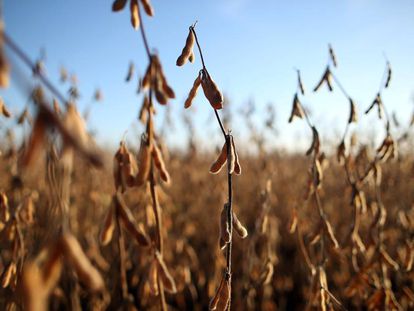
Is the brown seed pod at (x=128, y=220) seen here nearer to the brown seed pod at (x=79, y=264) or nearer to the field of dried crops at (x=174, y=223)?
the field of dried crops at (x=174, y=223)

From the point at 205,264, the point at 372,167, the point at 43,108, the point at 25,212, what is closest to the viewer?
the point at 43,108

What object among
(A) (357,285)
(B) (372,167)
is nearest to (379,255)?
(A) (357,285)

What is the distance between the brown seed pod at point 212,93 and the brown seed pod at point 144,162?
0.25 m

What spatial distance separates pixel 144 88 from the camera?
1085 mm

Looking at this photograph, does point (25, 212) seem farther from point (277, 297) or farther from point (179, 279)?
point (277, 297)

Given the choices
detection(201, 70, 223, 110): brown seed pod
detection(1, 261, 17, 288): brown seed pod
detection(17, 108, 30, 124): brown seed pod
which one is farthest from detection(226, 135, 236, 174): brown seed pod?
detection(17, 108, 30, 124): brown seed pod

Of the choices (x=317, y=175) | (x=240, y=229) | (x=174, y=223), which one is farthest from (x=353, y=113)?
(x=174, y=223)

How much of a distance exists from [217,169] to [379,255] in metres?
1.22

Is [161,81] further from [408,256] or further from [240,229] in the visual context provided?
[408,256]

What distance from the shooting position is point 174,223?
382cm

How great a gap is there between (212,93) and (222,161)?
8.3 inches

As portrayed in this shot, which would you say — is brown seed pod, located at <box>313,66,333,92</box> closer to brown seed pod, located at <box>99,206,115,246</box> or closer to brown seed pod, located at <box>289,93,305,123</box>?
brown seed pod, located at <box>289,93,305,123</box>

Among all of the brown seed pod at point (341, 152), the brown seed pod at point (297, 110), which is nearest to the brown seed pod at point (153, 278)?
the brown seed pod at point (297, 110)

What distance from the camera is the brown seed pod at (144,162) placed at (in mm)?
975
